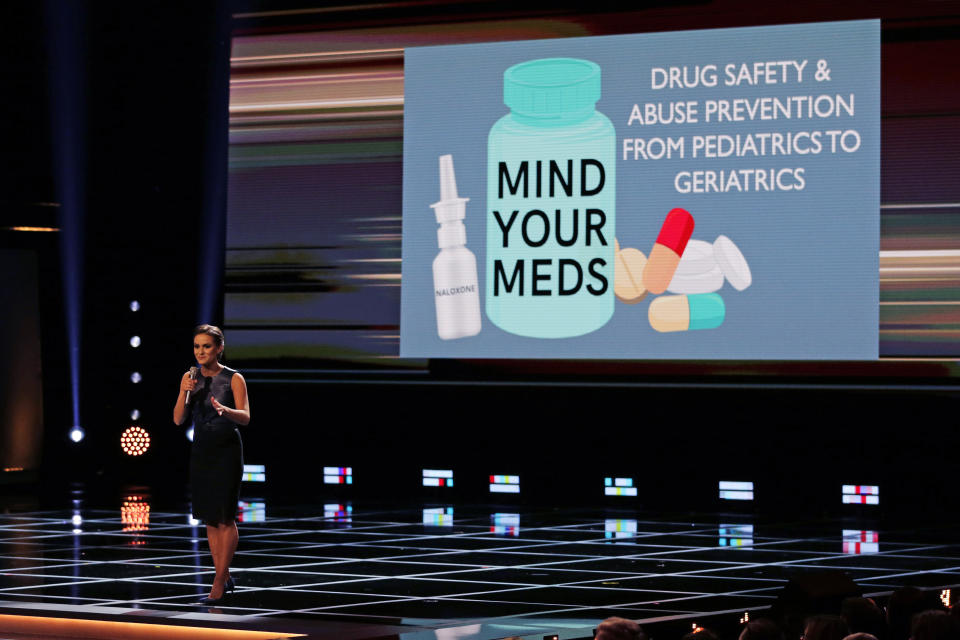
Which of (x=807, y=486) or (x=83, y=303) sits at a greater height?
(x=83, y=303)

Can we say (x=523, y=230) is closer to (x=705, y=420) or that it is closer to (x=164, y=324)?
(x=705, y=420)

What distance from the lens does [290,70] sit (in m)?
10.9

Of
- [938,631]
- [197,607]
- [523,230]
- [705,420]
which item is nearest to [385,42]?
[523,230]

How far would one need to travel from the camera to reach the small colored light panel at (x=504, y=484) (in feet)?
34.5

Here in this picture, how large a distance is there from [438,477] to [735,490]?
220 cm

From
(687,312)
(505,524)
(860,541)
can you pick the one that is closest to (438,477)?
(505,524)

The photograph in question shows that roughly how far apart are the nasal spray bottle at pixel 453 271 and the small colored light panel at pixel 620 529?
5.76 ft

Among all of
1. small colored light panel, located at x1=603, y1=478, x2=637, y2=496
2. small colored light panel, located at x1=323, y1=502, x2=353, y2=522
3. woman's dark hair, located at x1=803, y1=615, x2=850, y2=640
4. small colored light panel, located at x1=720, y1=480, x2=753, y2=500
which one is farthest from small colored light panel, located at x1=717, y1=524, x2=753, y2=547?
woman's dark hair, located at x1=803, y1=615, x2=850, y2=640

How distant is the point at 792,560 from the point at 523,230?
3.50m

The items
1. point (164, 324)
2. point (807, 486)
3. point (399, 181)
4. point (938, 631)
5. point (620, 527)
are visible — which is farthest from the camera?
point (164, 324)

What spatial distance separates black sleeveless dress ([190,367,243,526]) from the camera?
18.7ft

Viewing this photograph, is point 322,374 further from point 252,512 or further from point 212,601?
point 212,601

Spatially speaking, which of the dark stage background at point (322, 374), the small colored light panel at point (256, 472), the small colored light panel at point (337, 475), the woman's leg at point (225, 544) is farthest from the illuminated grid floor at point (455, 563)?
the small colored light panel at point (256, 472)

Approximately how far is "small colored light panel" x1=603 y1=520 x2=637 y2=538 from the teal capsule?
4.42ft
